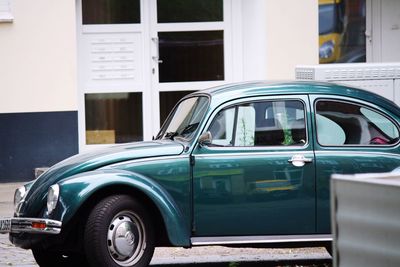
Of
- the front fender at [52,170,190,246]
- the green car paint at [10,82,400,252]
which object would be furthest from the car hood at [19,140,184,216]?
the front fender at [52,170,190,246]

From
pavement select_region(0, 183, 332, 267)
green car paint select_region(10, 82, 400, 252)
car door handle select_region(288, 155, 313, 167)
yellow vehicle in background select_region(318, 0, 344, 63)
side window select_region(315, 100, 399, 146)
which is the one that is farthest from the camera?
yellow vehicle in background select_region(318, 0, 344, 63)

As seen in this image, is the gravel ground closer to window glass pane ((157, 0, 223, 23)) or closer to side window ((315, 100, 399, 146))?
side window ((315, 100, 399, 146))

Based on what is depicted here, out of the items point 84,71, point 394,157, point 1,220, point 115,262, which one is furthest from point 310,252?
point 84,71

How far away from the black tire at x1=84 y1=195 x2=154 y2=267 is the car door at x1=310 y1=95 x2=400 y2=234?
148 centimetres

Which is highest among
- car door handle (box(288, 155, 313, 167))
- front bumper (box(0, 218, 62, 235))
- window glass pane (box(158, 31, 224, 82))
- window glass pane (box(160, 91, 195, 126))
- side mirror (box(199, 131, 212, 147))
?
window glass pane (box(158, 31, 224, 82))

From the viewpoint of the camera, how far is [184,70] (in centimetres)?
1482

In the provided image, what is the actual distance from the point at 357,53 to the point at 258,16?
2202 millimetres

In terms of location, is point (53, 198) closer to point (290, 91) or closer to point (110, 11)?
point (290, 91)

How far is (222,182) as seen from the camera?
26.2 ft

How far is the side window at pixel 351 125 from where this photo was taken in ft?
27.4

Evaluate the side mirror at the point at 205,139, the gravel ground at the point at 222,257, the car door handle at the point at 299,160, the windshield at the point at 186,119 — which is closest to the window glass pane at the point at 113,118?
the gravel ground at the point at 222,257

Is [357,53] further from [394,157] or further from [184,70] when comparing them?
[394,157]

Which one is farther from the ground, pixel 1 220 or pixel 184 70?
pixel 184 70

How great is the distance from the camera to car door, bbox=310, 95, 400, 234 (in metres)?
8.11
